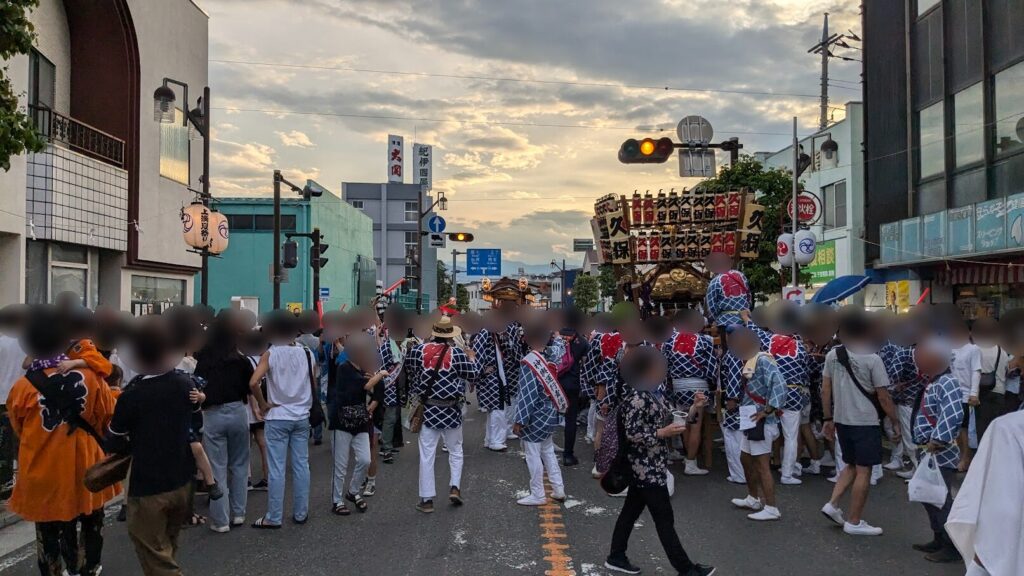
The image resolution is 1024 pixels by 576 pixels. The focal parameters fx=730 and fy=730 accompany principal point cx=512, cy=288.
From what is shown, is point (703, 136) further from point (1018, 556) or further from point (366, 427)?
point (1018, 556)

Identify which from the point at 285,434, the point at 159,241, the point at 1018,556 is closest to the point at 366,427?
the point at 285,434

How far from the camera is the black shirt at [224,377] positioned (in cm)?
664

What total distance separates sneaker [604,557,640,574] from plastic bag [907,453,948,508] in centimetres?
226

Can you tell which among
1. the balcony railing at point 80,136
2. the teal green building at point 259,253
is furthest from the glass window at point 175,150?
the teal green building at point 259,253

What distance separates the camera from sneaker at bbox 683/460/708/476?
913 centimetres

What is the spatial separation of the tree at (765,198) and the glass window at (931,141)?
171 inches

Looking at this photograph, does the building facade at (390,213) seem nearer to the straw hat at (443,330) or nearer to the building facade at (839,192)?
the building facade at (839,192)

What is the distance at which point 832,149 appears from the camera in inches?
1192

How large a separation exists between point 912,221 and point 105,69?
20907mm

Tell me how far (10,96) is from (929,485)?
908 centimetres

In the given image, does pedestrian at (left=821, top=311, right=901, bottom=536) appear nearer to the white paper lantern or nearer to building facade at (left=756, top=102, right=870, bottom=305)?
the white paper lantern

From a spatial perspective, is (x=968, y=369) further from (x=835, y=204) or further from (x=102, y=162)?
(x=835, y=204)

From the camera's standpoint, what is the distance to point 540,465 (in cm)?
765

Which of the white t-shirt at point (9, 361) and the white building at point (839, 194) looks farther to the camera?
the white building at point (839, 194)
